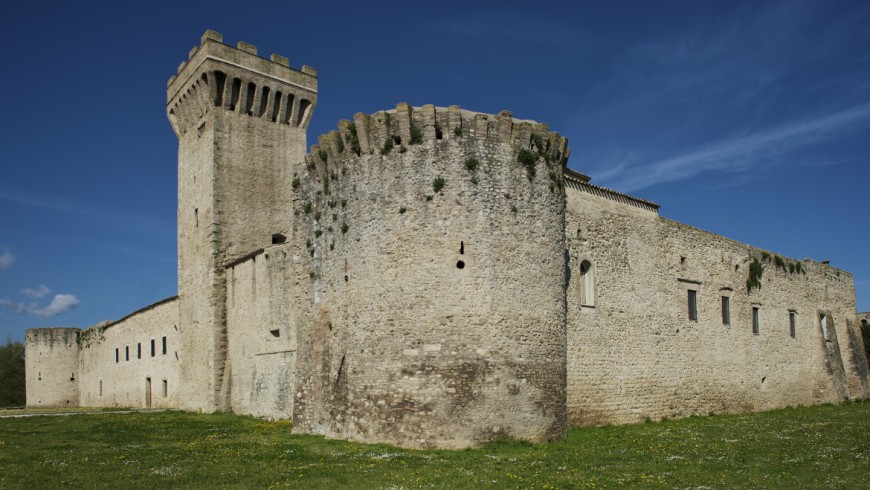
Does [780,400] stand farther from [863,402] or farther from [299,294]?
[299,294]

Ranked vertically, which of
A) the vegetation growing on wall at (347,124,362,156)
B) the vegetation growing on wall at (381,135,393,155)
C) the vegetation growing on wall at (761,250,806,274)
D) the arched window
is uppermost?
the vegetation growing on wall at (347,124,362,156)

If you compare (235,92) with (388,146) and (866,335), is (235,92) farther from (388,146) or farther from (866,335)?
(866,335)

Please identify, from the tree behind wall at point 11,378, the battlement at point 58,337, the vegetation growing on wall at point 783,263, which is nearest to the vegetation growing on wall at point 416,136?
the vegetation growing on wall at point 783,263

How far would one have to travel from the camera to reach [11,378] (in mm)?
57719

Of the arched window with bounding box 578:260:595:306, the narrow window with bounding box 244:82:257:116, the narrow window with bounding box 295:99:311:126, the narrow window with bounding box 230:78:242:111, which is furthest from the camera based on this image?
the narrow window with bounding box 295:99:311:126

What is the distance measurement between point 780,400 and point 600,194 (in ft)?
44.6

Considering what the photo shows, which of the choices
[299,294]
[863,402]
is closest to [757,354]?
[863,402]

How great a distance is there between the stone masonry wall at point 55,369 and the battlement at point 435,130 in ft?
123

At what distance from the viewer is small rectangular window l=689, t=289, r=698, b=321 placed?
2409 centimetres

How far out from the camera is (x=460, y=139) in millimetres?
16281

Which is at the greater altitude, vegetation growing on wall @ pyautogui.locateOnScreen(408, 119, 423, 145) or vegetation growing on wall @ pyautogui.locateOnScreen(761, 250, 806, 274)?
vegetation growing on wall @ pyautogui.locateOnScreen(408, 119, 423, 145)

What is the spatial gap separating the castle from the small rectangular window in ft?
0.27

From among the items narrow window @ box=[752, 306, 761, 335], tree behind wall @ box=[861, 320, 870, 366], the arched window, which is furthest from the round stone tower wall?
tree behind wall @ box=[861, 320, 870, 366]

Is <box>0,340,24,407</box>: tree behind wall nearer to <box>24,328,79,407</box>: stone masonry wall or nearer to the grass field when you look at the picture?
<box>24,328,79,407</box>: stone masonry wall
